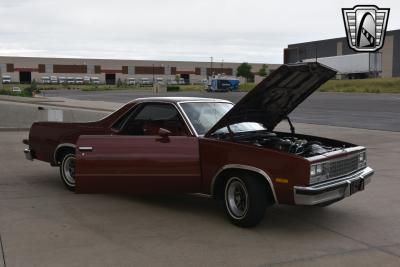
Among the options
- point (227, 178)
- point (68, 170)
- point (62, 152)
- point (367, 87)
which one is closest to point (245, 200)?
point (227, 178)

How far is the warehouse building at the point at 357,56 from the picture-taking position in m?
73.2

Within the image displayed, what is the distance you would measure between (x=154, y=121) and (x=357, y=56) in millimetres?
70436

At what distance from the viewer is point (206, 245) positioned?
514cm

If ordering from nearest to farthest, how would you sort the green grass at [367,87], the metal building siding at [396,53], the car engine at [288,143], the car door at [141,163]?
the car engine at [288,143], the car door at [141,163], the green grass at [367,87], the metal building siding at [396,53]

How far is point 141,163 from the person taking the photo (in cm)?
623

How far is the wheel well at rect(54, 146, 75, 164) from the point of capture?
7.58 metres

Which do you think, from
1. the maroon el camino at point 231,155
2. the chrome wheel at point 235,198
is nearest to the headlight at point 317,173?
the maroon el camino at point 231,155

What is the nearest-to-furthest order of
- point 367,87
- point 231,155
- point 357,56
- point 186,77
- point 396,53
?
point 231,155
point 367,87
point 357,56
point 396,53
point 186,77

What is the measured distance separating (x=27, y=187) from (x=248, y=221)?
375cm

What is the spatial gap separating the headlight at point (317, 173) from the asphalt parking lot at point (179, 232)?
605 millimetres

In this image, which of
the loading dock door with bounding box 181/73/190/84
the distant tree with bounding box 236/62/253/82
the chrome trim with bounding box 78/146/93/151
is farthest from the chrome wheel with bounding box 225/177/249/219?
the loading dock door with bounding box 181/73/190/84

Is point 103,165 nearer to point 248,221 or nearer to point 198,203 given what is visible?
point 198,203

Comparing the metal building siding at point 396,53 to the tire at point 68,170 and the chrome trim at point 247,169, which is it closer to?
the tire at point 68,170

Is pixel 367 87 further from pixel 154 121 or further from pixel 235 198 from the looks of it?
pixel 235 198
